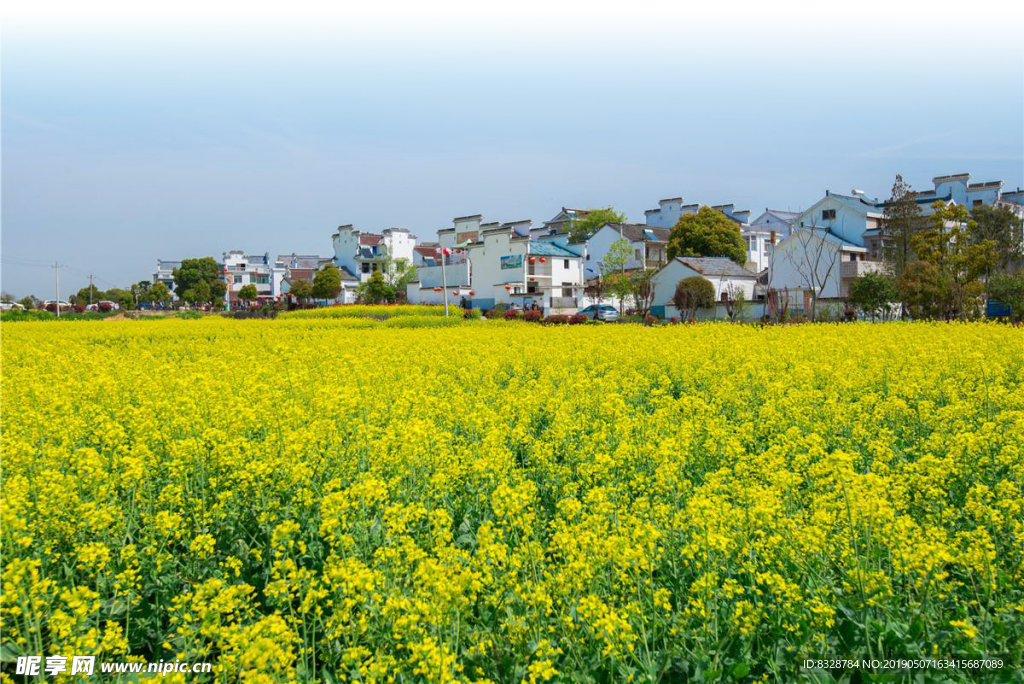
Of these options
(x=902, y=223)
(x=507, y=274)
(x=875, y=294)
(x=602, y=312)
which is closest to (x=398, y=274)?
(x=507, y=274)

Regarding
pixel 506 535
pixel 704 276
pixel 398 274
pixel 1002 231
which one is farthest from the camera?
pixel 398 274

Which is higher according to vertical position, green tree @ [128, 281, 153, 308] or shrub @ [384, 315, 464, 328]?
green tree @ [128, 281, 153, 308]

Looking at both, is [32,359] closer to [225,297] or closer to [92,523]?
[92,523]

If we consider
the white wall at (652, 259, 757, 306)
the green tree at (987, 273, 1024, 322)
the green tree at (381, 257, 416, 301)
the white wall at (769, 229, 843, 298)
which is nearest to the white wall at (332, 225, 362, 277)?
the green tree at (381, 257, 416, 301)

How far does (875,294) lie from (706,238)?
26.6 meters

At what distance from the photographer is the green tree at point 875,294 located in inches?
1137

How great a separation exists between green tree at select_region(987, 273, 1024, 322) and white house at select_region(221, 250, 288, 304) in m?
88.1

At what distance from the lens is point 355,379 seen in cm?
802

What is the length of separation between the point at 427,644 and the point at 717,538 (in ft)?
4.44

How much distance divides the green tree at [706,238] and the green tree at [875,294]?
82.7 ft

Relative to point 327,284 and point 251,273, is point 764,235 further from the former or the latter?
point 251,273

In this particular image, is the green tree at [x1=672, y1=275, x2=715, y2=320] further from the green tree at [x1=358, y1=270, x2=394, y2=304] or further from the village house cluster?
the green tree at [x1=358, y1=270, x2=394, y2=304]

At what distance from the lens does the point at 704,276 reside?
46.1 meters

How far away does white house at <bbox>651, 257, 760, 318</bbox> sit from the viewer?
46.7 m
